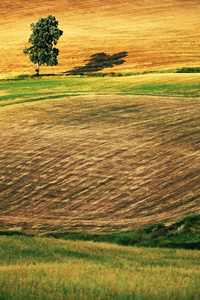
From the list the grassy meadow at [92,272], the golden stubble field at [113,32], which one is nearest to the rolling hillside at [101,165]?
the grassy meadow at [92,272]

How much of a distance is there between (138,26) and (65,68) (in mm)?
20875

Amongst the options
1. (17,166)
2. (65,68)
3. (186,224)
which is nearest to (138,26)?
(65,68)

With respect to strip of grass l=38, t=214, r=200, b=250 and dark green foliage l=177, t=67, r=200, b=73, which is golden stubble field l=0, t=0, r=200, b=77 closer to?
dark green foliage l=177, t=67, r=200, b=73

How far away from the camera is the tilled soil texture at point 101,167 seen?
51.8 ft

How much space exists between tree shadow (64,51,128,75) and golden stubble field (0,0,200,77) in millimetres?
982

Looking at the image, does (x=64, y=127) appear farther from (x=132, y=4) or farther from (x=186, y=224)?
(x=132, y=4)

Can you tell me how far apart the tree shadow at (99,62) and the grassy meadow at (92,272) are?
4965 cm

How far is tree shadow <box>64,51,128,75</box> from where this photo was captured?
203ft

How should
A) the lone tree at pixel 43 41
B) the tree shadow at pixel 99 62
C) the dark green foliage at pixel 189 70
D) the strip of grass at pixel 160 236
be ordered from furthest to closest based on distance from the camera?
the tree shadow at pixel 99 62, the lone tree at pixel 43 41, the dark green foliage at pixel 189 70, the strip of grass at pixel 160 236

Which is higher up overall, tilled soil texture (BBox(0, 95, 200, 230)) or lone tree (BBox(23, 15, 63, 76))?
lone tree (BBox(23, 15, 63, 76))

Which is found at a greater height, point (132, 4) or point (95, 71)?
point (132, 4)

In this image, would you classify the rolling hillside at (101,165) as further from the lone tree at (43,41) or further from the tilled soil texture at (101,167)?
the lone tree at (43,41)

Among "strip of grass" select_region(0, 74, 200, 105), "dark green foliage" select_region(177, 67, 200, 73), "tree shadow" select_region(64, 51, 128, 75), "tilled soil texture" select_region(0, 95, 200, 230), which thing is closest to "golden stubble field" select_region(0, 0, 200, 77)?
"tree shadow" select_region(64, 51, 128, 75)

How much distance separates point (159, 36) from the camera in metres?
71.5
